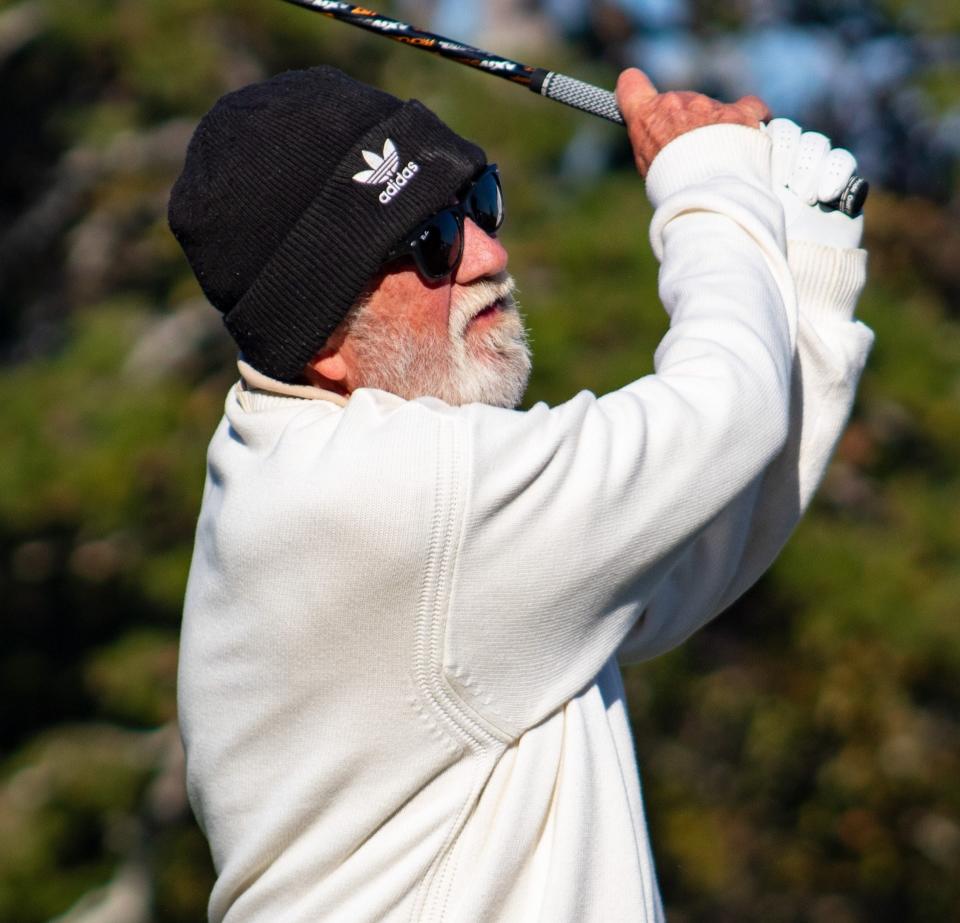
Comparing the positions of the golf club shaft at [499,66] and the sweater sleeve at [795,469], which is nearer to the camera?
the sweater sleeve at [795,469]

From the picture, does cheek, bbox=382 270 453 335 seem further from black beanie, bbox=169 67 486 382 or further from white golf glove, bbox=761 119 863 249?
white golf glove, bbox=761 119 863 249

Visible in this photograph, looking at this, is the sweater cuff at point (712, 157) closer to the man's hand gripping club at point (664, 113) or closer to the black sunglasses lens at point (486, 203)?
the man's hand gripping club at point (664, 113)

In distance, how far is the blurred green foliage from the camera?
4.49m

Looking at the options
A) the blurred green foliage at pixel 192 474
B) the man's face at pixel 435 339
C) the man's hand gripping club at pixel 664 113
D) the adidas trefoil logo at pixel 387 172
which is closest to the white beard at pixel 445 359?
the man's face at pixel 435 339

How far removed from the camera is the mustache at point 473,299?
1.50m

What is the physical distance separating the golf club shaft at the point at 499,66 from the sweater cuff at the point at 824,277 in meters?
0.28

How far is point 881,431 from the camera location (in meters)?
5.24

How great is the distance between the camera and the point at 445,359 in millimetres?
1496

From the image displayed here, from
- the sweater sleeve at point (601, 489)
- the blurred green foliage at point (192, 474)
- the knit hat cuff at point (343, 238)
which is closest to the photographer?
the sweater sleeve at point (601, 489)

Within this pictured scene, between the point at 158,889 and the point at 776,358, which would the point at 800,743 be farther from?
the point at 776,358

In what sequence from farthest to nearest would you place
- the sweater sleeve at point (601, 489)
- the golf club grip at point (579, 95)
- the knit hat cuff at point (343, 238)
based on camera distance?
1. the golf club grip at point (579, 95)
2. the knit hat cuff at point (343, 238)
3. the sweater sleeve at point (601, 489)

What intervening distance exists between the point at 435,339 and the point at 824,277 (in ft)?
1.30

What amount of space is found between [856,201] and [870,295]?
350 cm

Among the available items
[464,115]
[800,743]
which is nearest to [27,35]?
[464,115]
